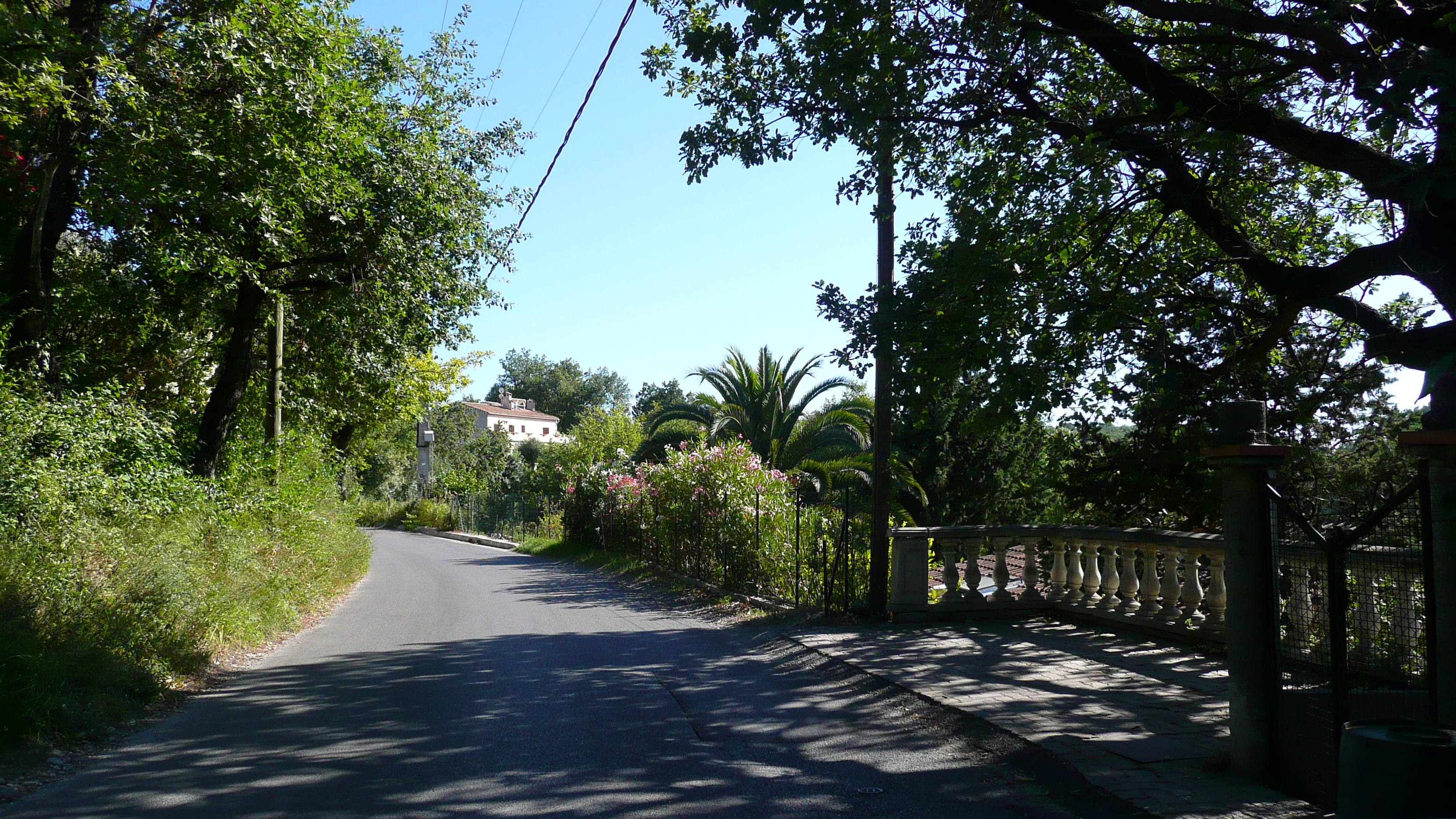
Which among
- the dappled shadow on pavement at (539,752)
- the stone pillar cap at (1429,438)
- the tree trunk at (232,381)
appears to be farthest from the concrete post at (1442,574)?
the tree trunk at (232,381)

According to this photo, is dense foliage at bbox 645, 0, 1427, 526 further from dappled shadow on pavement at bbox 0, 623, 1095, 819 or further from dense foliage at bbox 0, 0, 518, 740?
dense foliage at bbox 0, 0, 518, 740

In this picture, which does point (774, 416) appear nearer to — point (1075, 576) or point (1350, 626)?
point (1075, 576)

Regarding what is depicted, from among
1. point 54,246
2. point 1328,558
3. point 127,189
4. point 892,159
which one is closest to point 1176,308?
point 892,159

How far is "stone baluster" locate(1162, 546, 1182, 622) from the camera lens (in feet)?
31.1

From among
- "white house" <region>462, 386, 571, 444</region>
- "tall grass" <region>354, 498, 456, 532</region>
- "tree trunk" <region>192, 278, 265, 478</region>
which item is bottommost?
"tall grass" <region>354, 498, 456, 532</region>

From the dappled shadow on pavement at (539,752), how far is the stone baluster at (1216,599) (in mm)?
3532

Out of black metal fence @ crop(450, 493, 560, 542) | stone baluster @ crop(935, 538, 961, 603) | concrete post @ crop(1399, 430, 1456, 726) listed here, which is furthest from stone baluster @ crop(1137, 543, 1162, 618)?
black metal fence @ crop(450, 493, 560, 542)

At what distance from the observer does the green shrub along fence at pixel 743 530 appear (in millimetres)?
12695

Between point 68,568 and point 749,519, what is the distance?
9.33 meters

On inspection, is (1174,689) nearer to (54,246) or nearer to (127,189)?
(127,189)

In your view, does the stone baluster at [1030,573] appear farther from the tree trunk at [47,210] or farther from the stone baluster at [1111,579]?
the tree trunk at [47,210]

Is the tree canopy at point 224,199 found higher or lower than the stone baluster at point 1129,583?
higher

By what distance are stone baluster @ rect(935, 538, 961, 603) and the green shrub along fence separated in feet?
3.86

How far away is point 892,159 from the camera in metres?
10.6
